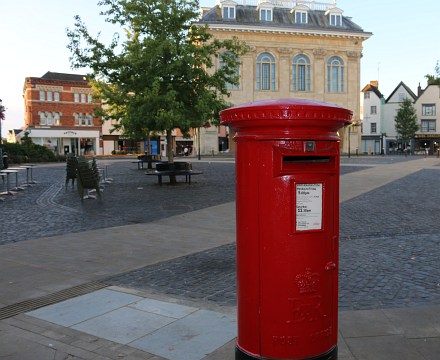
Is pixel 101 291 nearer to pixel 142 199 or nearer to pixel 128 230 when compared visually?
pixel 128 230

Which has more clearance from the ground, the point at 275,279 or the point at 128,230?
the point at 275,279

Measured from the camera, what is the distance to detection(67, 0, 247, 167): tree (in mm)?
15805

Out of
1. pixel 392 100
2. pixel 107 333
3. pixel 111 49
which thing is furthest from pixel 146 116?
pixel 392 100

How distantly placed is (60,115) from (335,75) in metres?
37.9

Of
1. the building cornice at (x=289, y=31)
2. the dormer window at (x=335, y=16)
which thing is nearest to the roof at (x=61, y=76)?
the building cornice at (x=289, y=31)

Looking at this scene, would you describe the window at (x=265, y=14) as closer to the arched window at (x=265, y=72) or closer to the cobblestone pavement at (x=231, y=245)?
the arched window at (x=265, y=72)

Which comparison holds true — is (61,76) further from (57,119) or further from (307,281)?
(307,281)

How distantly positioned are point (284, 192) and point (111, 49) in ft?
50.6

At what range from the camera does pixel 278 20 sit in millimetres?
57156

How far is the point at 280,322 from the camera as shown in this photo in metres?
2.56

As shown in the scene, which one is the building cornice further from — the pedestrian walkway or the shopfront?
the pedestrian walkway

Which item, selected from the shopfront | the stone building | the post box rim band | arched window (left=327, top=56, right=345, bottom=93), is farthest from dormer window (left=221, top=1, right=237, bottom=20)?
the post box rim band

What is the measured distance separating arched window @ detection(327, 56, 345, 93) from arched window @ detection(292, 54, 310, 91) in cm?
305

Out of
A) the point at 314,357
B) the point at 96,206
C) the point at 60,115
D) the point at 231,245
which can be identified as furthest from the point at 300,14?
the point at 314,357
